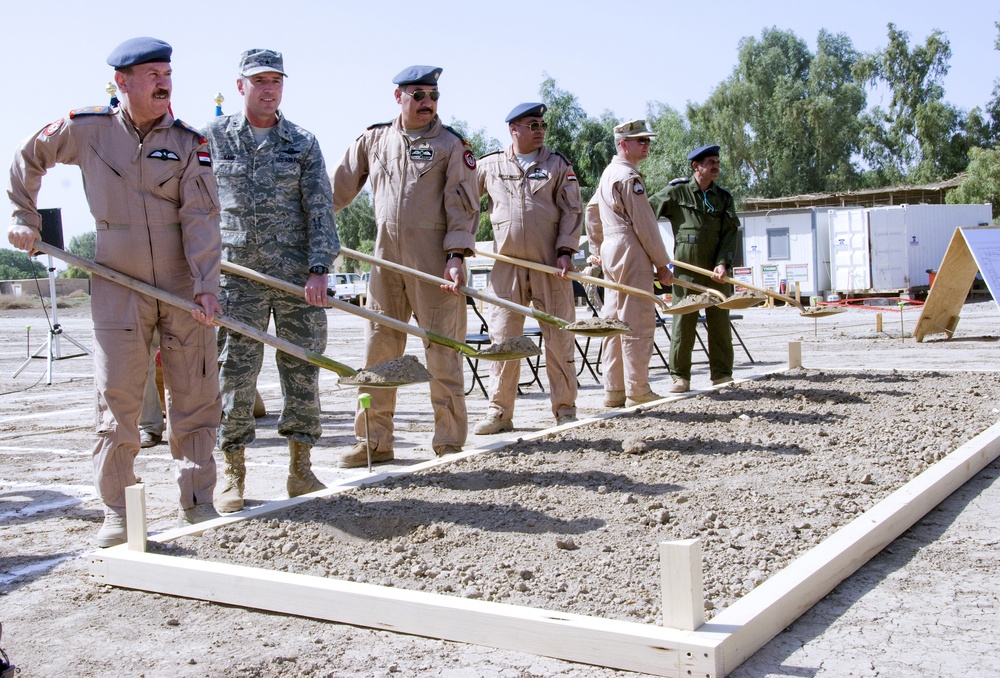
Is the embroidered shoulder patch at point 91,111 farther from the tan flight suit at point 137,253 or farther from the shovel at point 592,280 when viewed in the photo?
the shovel at point 592,280

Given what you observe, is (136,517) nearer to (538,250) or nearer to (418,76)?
(418,76)

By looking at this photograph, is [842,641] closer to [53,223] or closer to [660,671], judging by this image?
[660,671]

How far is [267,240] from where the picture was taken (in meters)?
5.11

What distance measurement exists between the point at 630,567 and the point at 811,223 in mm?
26457

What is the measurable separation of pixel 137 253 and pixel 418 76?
7.16 ft

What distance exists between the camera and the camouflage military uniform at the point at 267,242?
16.7 feet

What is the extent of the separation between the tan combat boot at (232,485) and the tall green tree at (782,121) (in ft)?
185

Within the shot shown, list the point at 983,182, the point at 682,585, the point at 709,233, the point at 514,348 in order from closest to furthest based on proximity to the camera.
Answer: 1. the point at 682,585
2. the point at 514,348
3. the point at 709,233
4. the point at 983,182

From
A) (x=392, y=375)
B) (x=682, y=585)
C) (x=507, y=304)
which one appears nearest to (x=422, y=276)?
(x=507, y=304)

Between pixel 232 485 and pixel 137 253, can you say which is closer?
pixel 137 253

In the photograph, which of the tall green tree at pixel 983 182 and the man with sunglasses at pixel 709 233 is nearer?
the man with sunglasses at pixel 709 233

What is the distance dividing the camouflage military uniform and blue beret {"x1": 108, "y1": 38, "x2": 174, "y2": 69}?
0.84 meters

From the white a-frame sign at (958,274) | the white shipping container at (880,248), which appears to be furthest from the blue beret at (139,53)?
the white shipping container at (880,248)

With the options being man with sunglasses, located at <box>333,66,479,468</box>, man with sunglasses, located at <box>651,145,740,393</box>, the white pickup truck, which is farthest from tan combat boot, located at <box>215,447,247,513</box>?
the white pickup truck
